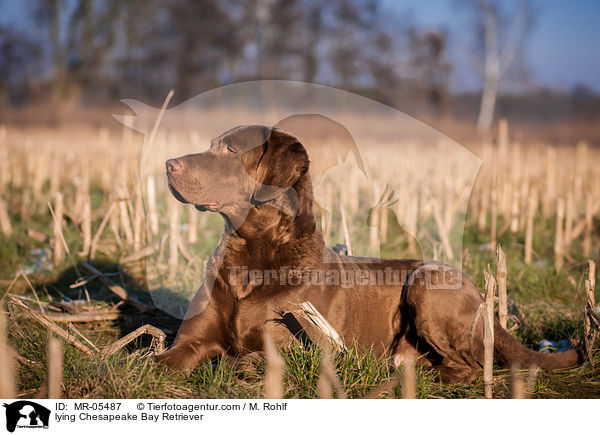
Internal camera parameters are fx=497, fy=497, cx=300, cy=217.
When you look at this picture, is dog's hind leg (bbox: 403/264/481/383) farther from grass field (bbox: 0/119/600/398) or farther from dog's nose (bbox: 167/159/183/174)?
dog's nose (bbox: 167/159/183/174)

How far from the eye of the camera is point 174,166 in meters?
3.00

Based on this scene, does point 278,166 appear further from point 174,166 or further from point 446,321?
point 446,321

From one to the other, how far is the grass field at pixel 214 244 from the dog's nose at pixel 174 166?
3.55 feet

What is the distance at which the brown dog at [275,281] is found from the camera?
9.71 feet

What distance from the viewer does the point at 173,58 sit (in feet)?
92.9

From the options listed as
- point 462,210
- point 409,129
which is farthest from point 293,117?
A: point 409,129

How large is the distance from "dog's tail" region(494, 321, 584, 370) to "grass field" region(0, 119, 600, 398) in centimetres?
7

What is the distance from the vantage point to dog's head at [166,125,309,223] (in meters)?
2.98
